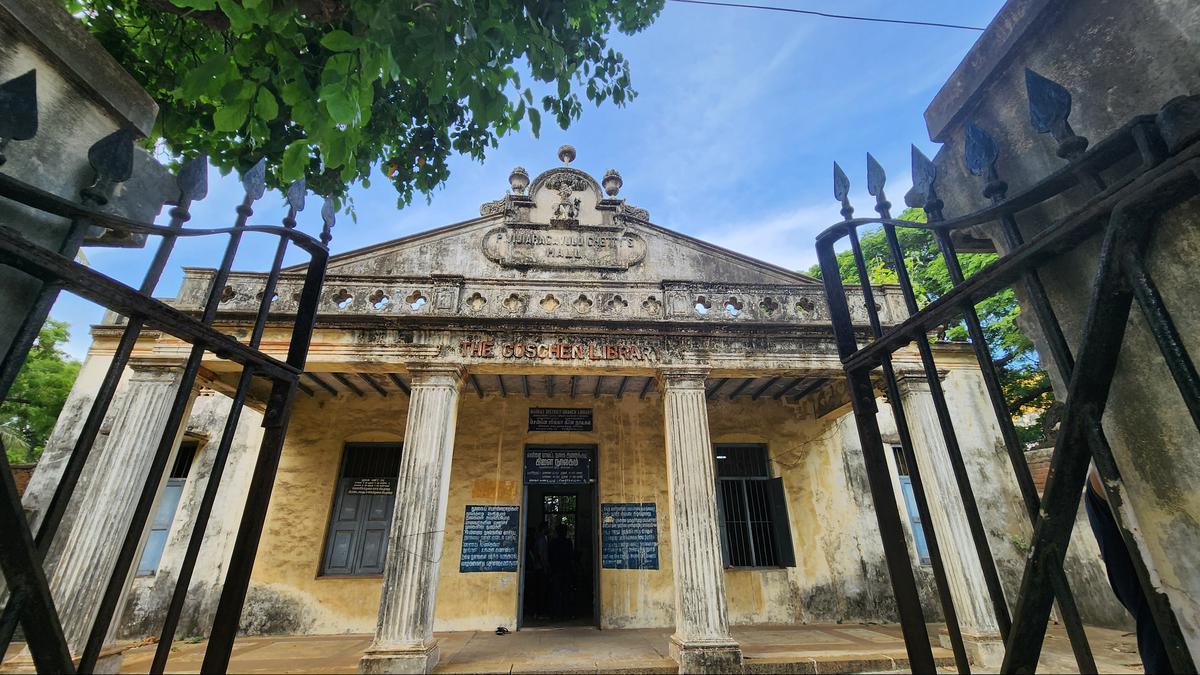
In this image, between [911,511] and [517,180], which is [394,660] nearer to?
[517,180]

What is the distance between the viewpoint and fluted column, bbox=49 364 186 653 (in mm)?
5113

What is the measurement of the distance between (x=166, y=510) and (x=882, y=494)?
33.6 feet

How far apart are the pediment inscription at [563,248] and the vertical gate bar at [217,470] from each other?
696 centimetres

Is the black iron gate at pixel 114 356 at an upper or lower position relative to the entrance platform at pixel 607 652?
upper

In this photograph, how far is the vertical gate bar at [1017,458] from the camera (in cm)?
111

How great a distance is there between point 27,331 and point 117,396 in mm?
10008

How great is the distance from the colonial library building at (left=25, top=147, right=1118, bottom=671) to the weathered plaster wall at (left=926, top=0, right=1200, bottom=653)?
204 inches

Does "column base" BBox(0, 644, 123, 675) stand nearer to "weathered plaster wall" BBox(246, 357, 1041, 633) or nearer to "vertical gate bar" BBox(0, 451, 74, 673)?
"weathered plaster wall" BBox(246, 357, 1041, 633)

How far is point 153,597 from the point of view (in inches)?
294

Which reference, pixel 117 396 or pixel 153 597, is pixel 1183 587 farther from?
pixel 117 396

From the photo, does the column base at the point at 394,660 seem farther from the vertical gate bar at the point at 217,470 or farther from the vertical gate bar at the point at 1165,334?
the vertical gate bar at the point at 1165,334

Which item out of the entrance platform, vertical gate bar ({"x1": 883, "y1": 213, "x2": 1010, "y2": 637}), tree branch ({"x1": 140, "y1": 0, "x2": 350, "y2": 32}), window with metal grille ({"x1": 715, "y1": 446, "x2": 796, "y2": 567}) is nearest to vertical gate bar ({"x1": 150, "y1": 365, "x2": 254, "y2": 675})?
tree branch ({"x1": 140, "y1": 0, "x2": 350, "y2": 32})

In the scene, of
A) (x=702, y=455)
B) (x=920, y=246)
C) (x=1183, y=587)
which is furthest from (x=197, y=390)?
(x=920, y=246)

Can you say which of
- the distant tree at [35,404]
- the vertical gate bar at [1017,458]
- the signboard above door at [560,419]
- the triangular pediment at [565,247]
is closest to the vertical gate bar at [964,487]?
the vertical gate bar at [1017,458]
